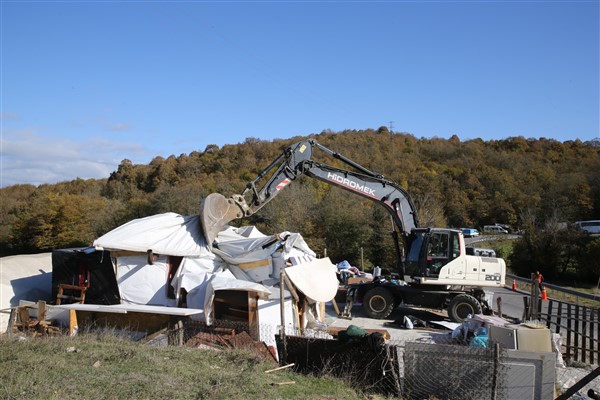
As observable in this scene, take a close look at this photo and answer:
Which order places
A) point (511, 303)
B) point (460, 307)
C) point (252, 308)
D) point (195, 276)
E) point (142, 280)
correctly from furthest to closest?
point (511, 303)
point (460, 307)
point (142, 280)
point (195, 276)
point (252, 308)

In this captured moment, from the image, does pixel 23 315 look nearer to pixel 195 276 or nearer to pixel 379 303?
pixel 195 276

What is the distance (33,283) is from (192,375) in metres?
11.5

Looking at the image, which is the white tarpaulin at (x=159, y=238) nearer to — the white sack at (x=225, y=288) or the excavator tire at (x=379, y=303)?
the white sack at (x=225, y=288)

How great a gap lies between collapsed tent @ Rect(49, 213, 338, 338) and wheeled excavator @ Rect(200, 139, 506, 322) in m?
0.74

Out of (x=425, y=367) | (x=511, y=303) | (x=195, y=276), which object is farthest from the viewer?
(x=511, y=303)

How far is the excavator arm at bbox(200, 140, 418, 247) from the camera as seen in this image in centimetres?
1575

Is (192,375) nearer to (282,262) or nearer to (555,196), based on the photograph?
(282,262)

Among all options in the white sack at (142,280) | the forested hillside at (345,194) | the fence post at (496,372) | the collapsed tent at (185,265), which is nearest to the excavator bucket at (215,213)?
the collapsed tent at (185,265)

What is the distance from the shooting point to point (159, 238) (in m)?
15.0

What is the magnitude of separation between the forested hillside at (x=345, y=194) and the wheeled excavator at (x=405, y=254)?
1718 centimetres

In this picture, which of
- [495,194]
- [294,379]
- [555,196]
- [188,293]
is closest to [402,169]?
[495,194]

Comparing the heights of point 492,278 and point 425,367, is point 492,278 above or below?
above

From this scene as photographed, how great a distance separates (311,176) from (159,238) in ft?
16.6

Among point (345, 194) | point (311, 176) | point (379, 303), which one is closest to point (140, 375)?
point (379, 303)
